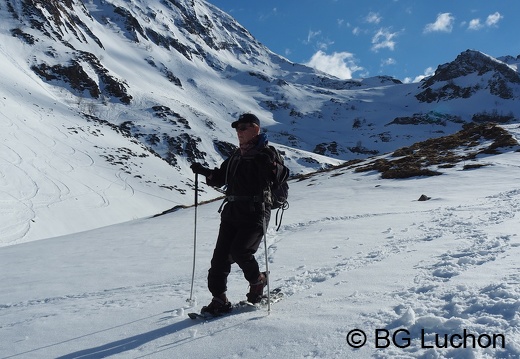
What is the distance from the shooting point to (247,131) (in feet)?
15.7

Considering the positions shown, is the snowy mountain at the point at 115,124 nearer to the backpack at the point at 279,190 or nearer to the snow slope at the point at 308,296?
the snow slope at the point at 308,296

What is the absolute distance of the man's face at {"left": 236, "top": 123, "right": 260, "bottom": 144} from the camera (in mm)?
4793

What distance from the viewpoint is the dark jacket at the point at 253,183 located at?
465cm

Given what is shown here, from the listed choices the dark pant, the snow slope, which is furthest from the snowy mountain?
the dark pant

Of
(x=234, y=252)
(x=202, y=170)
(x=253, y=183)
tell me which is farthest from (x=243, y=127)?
(x=234, y=252)

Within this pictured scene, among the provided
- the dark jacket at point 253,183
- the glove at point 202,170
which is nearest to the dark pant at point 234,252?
the dark jacket at point 253,183

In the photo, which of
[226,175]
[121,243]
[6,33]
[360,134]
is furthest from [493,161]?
[360,134]

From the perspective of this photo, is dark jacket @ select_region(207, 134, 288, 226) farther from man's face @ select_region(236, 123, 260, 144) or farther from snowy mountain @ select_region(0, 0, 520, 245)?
snowy mountain @ select_region(0, 0, 520, 245)

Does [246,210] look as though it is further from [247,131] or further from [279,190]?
[247,131]

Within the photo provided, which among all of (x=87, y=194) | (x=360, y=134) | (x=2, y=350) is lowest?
(x=2, y=350)

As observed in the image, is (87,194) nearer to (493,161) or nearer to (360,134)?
(493,161)

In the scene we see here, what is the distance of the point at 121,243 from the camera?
11805mm

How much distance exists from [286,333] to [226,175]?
2.08m

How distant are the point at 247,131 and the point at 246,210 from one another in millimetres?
948
